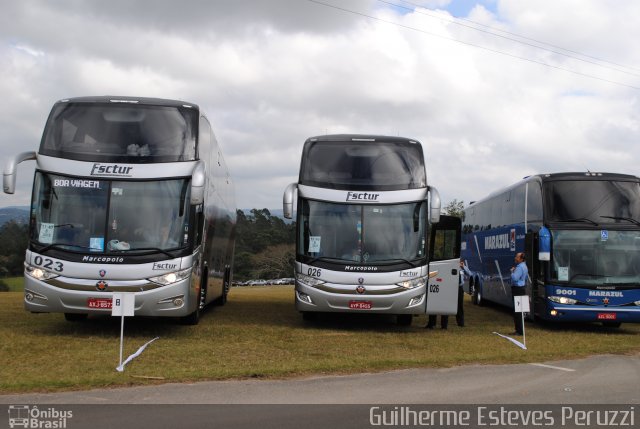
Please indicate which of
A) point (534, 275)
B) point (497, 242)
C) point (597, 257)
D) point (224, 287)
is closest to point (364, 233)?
point (534, 275)

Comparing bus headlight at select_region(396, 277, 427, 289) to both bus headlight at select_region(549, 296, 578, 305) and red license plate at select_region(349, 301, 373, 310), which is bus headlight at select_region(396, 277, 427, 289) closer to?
red license plate at select_region(349, 301, 373, 310)

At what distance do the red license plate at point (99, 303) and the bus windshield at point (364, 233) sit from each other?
4430 millimetres

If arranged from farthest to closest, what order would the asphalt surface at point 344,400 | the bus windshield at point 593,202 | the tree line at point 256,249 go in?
the tree line at point 256,249 → the bus windshield at point 593,202 → the asphalt surface at point 344,400

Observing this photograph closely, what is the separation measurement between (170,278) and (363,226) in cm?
452

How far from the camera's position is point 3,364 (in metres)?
10.6

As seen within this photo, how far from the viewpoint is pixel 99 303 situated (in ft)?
42.9

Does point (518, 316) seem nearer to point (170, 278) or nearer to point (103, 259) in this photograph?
point (170, 278)

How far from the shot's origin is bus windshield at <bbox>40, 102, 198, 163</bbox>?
44.8ft

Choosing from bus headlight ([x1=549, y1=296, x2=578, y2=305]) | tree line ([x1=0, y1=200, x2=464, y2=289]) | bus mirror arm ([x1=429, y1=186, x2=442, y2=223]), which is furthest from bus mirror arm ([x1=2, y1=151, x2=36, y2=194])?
tree line ([x1=0, y1=200, x2=464, y2=289])

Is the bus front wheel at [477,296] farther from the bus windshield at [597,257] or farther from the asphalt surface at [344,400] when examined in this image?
the asphalt surface at [344,400]

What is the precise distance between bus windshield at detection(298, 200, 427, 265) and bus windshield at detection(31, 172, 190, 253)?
327 centimetres

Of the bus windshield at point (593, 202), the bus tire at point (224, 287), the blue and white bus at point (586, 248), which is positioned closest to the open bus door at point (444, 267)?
the blue and white bus at point (586, 248)

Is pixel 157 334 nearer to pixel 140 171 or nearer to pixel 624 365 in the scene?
pixel 140 171

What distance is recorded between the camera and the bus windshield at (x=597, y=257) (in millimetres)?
17547
